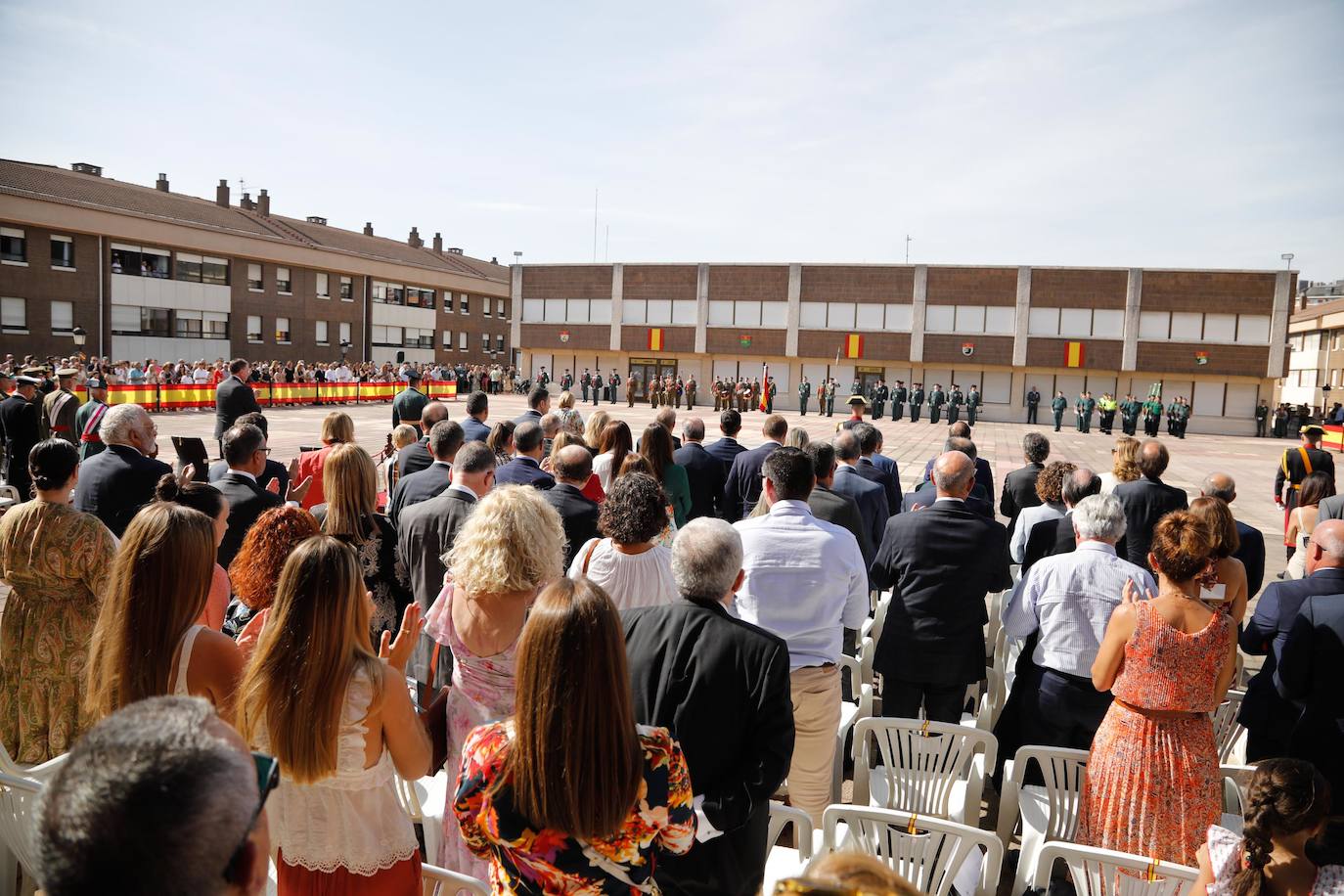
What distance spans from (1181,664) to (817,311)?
4357 centimetres

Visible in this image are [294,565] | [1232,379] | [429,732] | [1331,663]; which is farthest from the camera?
[1232,379]

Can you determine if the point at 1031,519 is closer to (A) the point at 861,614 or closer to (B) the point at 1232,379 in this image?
(A) the point at 861,614

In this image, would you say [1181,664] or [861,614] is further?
[861,614]

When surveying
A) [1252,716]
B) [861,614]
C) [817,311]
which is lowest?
[1252,716]

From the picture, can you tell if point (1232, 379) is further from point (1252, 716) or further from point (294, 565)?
point (294, 565)

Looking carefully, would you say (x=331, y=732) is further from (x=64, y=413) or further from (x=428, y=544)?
(x=64, y=413)

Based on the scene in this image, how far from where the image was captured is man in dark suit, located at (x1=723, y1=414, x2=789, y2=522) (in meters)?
7.46

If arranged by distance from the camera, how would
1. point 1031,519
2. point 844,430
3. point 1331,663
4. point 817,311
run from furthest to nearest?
point 817,311 < point 844,430 < point 1031,519 < point 1331,663

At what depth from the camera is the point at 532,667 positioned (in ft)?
6.42

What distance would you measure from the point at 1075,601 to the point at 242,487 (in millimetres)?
4617

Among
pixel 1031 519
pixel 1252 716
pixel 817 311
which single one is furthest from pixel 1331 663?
pixel 817 311

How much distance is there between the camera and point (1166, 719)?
3.32m

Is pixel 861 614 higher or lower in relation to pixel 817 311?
lower

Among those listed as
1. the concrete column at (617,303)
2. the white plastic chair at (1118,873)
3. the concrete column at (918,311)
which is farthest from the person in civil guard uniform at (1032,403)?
the white plastic chair at (1118,873)
